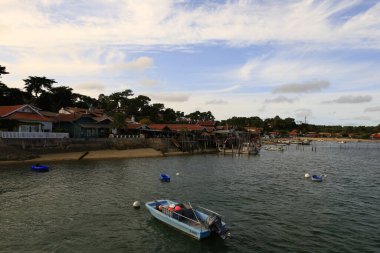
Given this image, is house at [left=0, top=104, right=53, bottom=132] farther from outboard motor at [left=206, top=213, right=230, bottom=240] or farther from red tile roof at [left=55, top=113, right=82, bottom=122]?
outboard motor at [left=206, top=213, right=230, bottom=240]

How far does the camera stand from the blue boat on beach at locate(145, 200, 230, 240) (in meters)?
22.0

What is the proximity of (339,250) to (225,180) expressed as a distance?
26.2m

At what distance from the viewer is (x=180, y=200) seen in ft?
111

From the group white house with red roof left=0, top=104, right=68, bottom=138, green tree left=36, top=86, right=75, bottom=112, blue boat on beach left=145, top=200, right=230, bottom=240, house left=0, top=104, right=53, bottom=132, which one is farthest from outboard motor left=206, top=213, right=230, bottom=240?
green tree left=36, top=86, right=75, bottom=112

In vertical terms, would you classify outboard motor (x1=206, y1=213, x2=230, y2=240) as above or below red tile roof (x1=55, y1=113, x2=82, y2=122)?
below

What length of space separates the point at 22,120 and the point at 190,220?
5513 centimetres

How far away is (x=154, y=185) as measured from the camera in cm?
4166

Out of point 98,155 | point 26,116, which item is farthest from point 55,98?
point 98,155

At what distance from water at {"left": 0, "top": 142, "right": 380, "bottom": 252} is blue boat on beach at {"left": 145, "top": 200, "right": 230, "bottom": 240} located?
63cm

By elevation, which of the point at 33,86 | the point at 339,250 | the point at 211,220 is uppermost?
the point at 33,86

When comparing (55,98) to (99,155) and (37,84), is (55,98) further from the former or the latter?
(99,155)

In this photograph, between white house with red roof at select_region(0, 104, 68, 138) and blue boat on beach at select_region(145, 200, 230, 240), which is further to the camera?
white house with red roof at select_region(0, 104, 68, 138)

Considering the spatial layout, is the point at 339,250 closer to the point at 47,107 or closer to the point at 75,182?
the point at 75,182

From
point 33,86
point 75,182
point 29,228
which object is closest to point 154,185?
point 75,182
